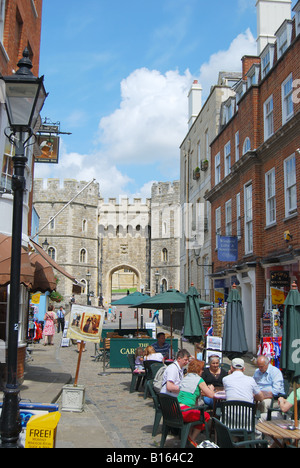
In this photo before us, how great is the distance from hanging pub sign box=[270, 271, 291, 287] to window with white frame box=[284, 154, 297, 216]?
1775 millimetres

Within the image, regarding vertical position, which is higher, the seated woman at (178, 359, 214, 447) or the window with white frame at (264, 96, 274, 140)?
the window with white frame at (264, 96, 274, 140)

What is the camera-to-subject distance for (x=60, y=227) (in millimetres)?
52625

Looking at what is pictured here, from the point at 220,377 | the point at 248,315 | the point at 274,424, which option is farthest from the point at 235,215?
the point at 274,424

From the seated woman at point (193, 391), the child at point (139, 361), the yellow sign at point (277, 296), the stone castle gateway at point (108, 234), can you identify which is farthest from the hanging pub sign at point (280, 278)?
the stone castle gateway at point (108, 234)

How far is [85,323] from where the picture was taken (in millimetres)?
9086

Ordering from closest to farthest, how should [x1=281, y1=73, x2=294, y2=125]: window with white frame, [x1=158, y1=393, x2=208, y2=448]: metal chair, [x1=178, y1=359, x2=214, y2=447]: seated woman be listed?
[x1=158, y1=393, x2=208, y2=448]: metal chair
[x1=178, y1=359, x2=214, y2=447]: seated woman
[x1=281, y1=73, x2=294, y2=125]: window with white frame

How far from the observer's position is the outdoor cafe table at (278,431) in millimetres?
5355

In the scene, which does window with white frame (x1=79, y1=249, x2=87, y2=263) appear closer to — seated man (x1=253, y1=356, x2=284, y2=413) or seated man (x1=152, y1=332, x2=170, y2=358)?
seated man (x1=152, y1=332, x2=170, y2=358)

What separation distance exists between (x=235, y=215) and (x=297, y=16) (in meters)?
7.51

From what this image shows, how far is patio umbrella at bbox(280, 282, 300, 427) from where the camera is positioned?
6367 millimetres

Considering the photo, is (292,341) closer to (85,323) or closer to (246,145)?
(85,323)

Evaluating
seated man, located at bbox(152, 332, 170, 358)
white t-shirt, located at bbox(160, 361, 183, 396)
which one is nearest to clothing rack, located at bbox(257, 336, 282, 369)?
seated man, located at bbox(152, 332, 170, 358)

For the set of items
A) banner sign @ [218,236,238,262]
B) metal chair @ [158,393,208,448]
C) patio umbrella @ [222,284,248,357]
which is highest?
banner sign @ [218,236,238,262]

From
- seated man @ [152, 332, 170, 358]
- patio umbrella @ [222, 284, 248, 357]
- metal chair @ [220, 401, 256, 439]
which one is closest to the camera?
metal chair @ [220, 401, 256, 439]
